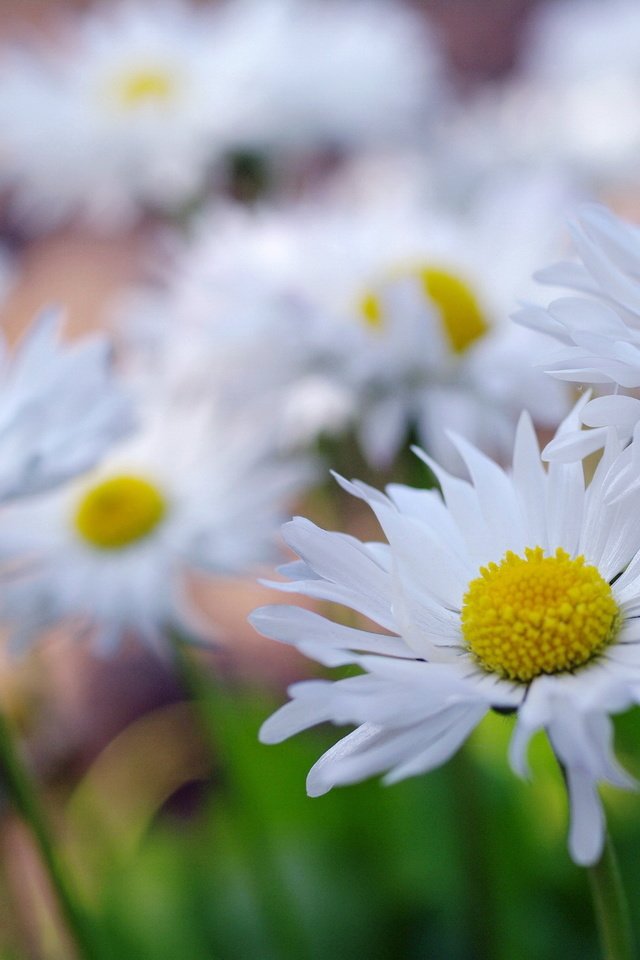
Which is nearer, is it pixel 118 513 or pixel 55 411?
pixel 55 411

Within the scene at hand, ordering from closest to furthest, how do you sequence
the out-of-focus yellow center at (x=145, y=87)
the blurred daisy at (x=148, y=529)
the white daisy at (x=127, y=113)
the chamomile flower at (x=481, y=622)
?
the chamomile flower at (x=481, y=622), the blurred daisy at (x=148, y=529), the white daisy at (x=127, y=113), the out-of-focus yellow center at (x=145, y=87)

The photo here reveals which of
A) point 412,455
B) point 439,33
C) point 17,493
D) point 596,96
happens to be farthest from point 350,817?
point 439,33

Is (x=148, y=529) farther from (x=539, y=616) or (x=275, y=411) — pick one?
(x=539, y=616)

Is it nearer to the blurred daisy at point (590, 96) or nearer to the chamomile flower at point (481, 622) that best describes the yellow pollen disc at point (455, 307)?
the chamomile flower at point (481, 622)

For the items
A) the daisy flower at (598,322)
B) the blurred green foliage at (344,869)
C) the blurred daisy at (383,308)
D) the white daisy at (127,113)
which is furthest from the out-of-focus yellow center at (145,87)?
the daisy flower at (598,322)

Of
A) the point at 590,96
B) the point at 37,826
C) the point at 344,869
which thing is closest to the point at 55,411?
the point at 37,826

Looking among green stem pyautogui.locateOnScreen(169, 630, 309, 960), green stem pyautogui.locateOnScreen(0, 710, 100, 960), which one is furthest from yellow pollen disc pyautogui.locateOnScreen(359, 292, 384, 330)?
green stem pyautogui.locateOnScreen(0, 710, 100, 960)
